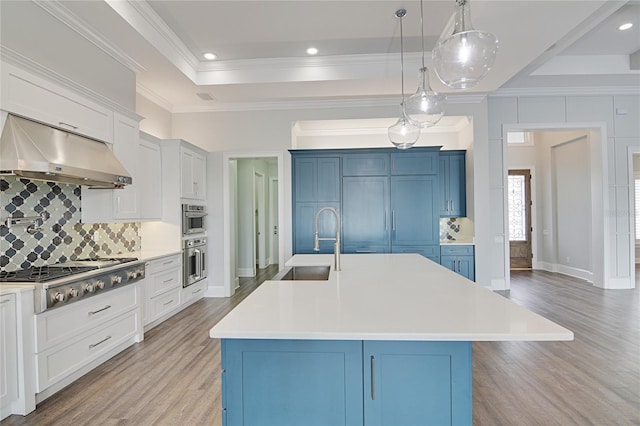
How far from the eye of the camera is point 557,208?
699 centimetres

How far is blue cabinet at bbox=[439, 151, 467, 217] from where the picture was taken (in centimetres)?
554

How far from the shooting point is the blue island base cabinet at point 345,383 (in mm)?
1352

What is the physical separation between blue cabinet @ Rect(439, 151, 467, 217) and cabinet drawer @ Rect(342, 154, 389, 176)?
1.09 meters

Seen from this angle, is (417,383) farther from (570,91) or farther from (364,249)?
(570,91)

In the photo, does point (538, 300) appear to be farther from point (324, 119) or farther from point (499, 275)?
point (324, 119)

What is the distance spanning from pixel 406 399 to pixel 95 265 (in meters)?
2.74

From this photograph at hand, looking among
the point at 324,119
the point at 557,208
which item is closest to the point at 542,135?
the point at 557,208

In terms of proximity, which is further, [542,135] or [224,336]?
[542,135]

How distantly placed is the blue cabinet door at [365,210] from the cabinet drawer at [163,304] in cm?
258

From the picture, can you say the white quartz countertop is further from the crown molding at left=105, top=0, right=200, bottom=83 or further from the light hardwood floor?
the crown molding at left=105, top=0, right=200, bottom=83

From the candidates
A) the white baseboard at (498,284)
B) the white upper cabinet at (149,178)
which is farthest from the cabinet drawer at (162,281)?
the white baseboard at (498,284)

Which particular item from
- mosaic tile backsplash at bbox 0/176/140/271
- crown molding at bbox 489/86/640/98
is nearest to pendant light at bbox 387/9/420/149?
crown molding at bbox 489/86/640/98

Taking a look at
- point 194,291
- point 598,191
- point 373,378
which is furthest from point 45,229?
point 598,191

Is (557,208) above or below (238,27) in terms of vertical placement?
below
